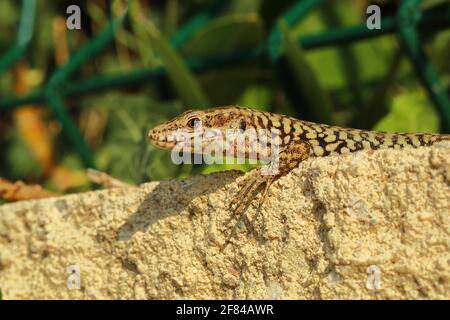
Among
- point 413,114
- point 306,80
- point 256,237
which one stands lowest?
point 256,237

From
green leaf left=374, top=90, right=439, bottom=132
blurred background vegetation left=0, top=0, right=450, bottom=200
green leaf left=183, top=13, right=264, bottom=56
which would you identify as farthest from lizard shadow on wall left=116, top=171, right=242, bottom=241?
green leaf left=183, top=13, right=264, bottom=56

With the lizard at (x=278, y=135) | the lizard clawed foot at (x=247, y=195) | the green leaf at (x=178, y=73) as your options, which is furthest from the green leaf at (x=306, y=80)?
the lizard clawed foot at (x=247, y=195)

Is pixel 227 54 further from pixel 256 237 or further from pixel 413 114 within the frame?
pixel 256 237

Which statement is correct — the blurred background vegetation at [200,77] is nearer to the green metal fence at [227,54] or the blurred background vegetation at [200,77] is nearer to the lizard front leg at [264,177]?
the green metal fence at [227,54]

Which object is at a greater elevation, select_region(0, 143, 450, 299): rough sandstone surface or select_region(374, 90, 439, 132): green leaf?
select_region(374, 90, 439, 132): green leaf

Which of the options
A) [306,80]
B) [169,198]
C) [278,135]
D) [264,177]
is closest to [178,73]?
[306,80]

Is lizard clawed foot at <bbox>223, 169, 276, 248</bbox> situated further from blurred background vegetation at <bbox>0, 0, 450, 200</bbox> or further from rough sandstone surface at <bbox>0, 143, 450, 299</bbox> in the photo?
blurred background vegetation at <bbox>0, 0, 450, 200</bbox>
